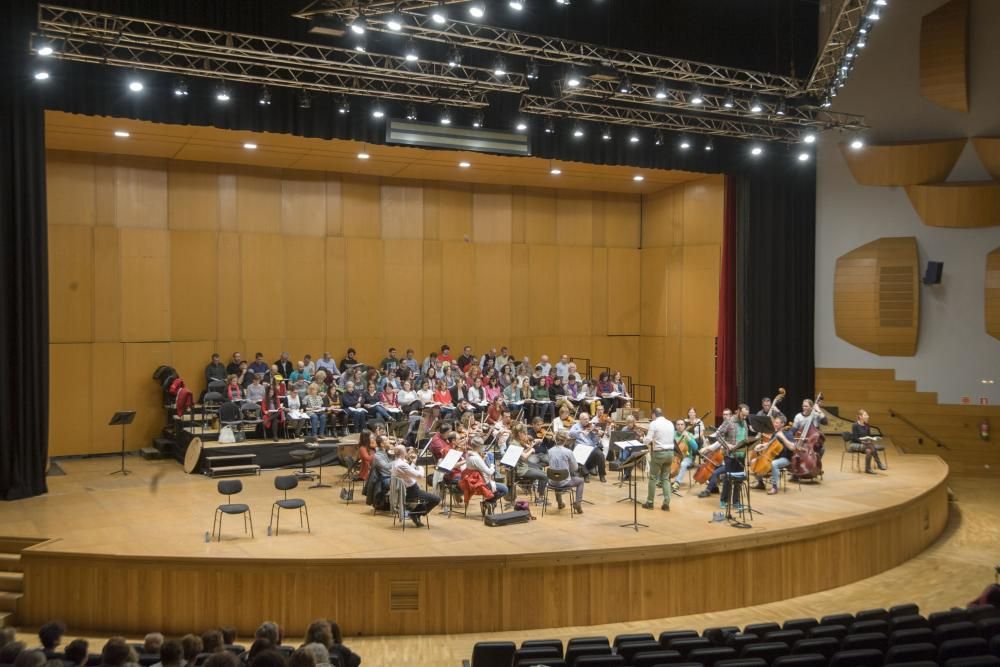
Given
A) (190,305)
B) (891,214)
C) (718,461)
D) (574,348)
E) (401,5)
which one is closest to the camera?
(401,5)

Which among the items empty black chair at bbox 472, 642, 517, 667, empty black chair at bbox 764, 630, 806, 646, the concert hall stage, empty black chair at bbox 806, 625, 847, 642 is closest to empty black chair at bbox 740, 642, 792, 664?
empty black chair at bbox 764, 630, 806, 646

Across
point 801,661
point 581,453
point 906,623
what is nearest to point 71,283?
point 581,453

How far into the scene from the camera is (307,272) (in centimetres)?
1859

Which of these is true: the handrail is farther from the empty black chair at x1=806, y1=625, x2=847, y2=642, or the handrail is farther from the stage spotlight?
the empty black chair at x1=806, y1=625, x2=847, y2=642

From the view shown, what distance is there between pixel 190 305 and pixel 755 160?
38.8 feet

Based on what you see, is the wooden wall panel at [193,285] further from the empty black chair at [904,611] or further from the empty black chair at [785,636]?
the empty black chair at [904,611]

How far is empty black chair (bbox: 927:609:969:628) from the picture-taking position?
714cm

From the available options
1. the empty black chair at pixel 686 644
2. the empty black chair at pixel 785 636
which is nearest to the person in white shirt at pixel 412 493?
the empty black chair at pixel 686 644

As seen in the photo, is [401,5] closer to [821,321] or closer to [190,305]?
[190,305]

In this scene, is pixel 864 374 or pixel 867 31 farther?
pixel 864 374

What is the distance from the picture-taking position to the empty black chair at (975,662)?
570 centimetres

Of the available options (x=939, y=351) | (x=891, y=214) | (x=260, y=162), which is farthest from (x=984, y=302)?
(x=260, y=162)

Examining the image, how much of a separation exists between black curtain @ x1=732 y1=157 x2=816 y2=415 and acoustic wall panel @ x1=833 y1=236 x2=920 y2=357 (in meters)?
0.71

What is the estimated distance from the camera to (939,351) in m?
18.2
